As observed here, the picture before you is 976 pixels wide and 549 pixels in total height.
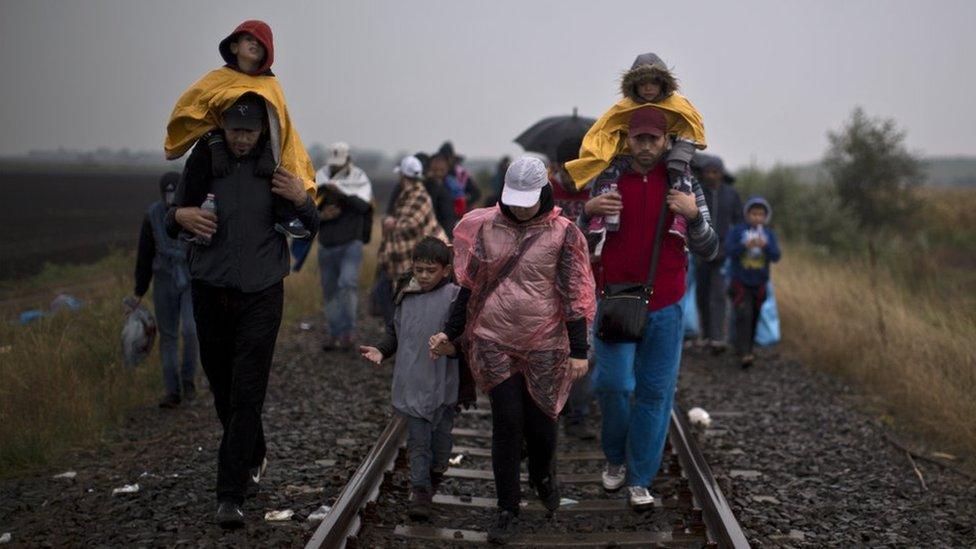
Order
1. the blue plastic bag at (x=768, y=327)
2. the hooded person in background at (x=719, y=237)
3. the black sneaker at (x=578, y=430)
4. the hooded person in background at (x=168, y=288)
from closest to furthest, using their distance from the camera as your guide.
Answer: the black sneaker at (x=578, y=430) → the hooded person in background at (x=168, y=288) → the hooded person in background at (x=719, y=237) → the blue plastic bag at (x=768, y=327)

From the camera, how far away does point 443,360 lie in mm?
5605

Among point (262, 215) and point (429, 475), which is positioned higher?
point (262, 215)

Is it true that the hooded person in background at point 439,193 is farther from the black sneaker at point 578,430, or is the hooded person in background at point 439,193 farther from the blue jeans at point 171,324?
the black sneaker at point 578,430

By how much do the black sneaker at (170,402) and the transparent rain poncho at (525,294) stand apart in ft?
12.7

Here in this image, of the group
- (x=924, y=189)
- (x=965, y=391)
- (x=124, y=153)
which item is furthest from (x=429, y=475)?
(x=924, y=189)

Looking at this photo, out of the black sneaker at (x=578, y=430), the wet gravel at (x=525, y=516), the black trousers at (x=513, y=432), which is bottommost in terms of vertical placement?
the black sneaker at (x=578, y=430)

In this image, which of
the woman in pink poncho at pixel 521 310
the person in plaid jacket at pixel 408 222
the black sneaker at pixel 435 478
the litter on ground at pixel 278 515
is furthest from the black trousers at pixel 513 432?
the person in plaid jacket at pixel 408 222

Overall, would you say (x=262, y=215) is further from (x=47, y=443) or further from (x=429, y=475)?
(x=47, y=443)

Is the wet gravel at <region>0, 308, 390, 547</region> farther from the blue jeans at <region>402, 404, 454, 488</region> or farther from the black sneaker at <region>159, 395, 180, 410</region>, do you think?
the blue jeans at <region>402, 404, 454, 488</region>

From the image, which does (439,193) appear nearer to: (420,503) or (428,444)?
(428,444)

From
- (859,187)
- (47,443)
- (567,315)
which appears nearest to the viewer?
(567,315)

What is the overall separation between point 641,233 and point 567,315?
76 cm

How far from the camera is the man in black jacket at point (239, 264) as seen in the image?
4973 millimetres

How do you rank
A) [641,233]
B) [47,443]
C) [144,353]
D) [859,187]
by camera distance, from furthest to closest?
1. [859,187]
2. [144,353]
3. [47,443]
4. [641,233]
